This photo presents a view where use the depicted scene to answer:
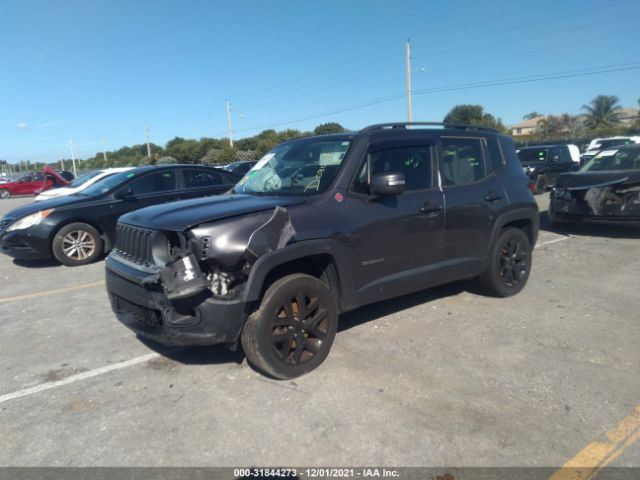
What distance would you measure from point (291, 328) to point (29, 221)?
19.6 feet

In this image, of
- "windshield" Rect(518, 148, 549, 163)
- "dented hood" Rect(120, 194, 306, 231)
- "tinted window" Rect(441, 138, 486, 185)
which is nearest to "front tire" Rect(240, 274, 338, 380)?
"dented hood" Rect(120, 194, 306, 231)

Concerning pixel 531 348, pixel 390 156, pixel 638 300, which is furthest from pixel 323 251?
pixel 638 300

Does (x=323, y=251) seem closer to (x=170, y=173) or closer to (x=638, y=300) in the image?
(x=638, y=300)

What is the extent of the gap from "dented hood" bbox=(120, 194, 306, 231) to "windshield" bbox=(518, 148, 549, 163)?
15.9 metres

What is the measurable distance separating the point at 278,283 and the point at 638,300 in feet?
13.6

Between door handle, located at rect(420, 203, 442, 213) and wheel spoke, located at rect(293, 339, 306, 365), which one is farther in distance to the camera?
door handle, located at rect(420, 203, 442, 213)

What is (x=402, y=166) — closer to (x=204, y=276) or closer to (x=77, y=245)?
(x=204, y=276)

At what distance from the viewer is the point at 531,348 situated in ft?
12.8

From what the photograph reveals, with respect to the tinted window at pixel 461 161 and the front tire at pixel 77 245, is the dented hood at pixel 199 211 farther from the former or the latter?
the front tire at pixel 77 245

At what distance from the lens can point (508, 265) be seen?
520 cm

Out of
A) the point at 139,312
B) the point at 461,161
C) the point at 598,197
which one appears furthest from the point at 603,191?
the point at 139,312

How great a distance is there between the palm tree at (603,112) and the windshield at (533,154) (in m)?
55.0

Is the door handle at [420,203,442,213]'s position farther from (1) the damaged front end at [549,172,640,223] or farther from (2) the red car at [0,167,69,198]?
(2) the red car at [0,167,69,198]

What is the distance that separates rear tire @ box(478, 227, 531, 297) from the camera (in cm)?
500
